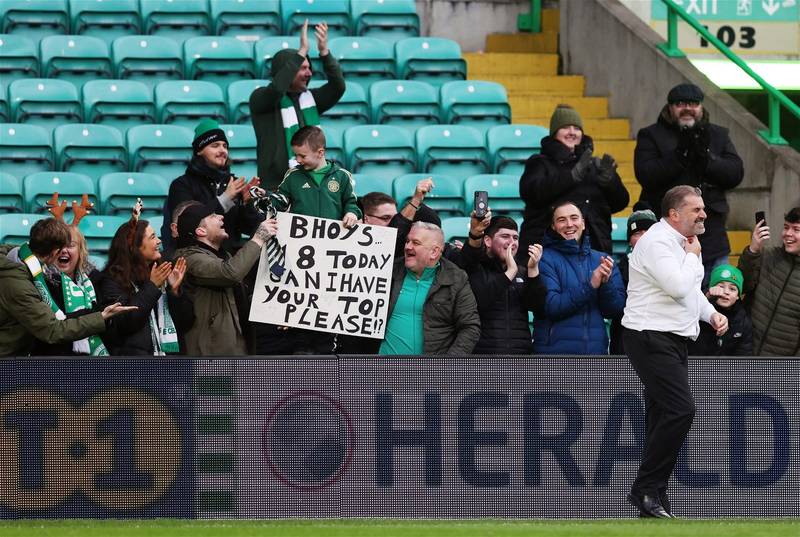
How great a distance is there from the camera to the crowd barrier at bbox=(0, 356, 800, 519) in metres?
9.69

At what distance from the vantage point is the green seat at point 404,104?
49.6ft

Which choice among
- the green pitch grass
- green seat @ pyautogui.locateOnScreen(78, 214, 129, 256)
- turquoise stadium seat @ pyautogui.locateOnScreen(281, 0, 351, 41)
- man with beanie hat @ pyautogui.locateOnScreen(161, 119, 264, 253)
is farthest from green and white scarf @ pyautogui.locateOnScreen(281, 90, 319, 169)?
turquoise stadium seat @ pyautogui.locateOnScreen(281, 0, 351, 41)

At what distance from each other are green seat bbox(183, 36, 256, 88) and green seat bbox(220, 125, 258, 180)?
129cm

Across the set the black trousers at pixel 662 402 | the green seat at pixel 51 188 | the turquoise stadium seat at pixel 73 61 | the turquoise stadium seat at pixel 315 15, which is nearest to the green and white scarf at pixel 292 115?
the green seat at pixel 51 188

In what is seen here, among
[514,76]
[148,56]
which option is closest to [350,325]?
[148,56]

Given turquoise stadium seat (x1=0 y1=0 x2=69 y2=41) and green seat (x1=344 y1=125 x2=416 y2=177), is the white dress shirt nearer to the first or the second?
green seat (x1=344 y1=125 x2=416 y2=177)

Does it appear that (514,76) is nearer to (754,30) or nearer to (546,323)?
(754,30)

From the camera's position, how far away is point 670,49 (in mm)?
15969

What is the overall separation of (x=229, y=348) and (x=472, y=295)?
1.55 meters

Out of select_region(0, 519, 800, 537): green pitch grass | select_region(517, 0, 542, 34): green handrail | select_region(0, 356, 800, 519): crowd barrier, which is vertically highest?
select_region(517, 0, 542, 34): green handrail

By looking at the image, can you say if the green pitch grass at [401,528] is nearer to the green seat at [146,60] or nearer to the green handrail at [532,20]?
the green seat at [146,60]

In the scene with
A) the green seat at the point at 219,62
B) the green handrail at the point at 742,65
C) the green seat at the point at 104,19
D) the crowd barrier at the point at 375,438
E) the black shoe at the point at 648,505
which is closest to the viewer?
the black shoe at the point at 648,505

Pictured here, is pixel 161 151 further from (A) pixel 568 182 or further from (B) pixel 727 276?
(B) pixel 727 276

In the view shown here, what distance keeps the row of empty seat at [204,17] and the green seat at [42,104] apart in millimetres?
1358
